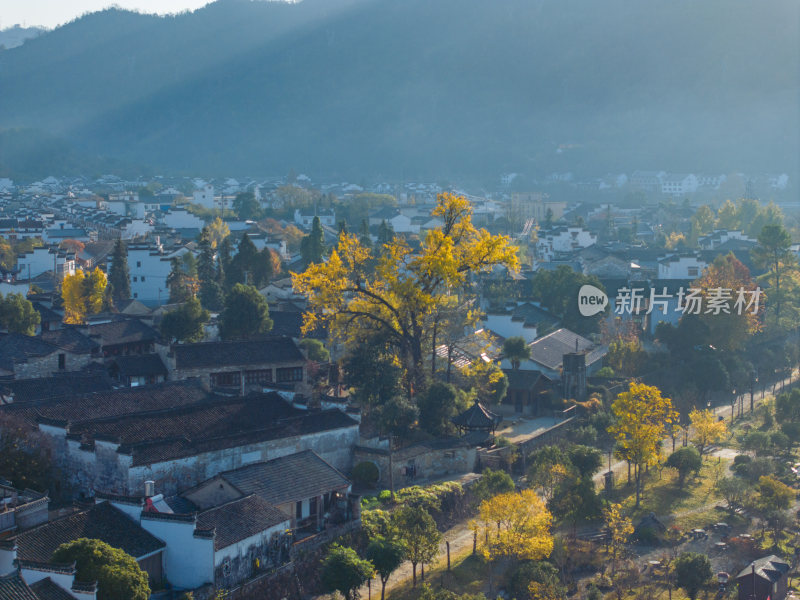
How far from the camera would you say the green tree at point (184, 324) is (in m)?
30.5

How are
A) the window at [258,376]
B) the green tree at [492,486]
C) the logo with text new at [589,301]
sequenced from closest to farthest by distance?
the green tree at [492,486] < the window at [258,376] < the logo with text new at [589,301]

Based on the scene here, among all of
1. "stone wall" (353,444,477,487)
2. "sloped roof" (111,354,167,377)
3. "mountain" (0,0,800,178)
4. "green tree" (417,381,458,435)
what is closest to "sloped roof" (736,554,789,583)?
"stone wall" (353,444,477,487)

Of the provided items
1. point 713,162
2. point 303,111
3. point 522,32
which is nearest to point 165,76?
point 303,111

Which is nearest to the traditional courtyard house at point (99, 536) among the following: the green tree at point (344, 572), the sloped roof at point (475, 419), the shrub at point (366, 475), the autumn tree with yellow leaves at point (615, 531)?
the green tree at point (344, 572)

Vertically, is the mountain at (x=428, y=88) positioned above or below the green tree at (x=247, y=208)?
above

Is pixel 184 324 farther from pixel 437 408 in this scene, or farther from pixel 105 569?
pixel 105 569

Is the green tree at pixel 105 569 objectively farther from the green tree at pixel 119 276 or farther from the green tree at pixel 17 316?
the green tree at pixel 119 276

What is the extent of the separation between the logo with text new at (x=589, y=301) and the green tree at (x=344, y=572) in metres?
23.7

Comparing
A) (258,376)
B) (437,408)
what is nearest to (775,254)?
(437,408)

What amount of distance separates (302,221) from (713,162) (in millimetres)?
80008

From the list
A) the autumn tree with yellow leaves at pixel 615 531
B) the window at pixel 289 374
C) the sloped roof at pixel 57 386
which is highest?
the sloped roof at pixel 57 386

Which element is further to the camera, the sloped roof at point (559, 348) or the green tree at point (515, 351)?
the sloped roof at point (559, 348)

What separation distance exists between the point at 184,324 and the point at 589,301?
681 inches

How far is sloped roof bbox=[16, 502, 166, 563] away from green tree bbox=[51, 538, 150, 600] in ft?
2.65
